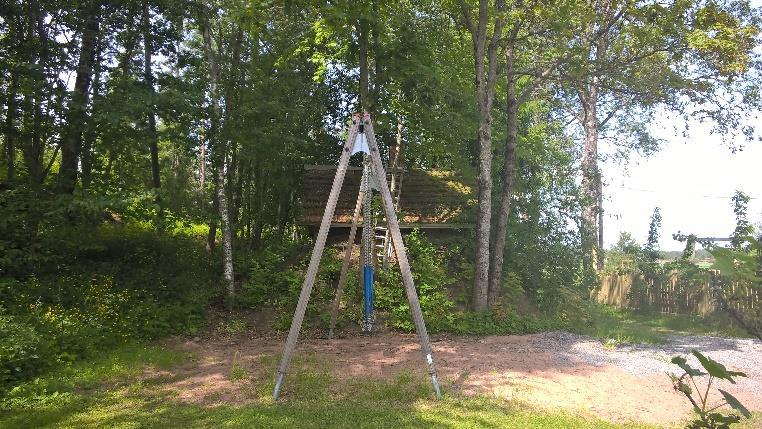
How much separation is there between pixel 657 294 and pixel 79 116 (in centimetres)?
1839

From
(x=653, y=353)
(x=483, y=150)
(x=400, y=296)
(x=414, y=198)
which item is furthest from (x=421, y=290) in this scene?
(x=653, y=353)

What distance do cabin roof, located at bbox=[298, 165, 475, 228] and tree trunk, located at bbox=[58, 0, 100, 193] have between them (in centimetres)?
618

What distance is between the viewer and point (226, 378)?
7.96m

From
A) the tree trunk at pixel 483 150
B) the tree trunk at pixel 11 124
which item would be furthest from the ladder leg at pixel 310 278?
the tree trunk at pixel 11 124

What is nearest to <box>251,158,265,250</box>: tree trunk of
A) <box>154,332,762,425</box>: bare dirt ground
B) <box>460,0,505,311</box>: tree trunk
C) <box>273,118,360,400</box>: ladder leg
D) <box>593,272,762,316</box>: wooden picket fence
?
<box>154,332,762,425</box>: bare dirt ground

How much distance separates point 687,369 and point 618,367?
685 centimetres

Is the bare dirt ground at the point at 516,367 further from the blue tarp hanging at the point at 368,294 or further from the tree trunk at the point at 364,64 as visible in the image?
the tree trunk at the point at 364,64

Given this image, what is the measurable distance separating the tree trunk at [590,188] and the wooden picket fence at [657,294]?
116cm

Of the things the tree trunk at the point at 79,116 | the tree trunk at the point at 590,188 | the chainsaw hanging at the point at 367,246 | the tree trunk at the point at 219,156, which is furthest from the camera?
the tree trunk at the point at 590,188

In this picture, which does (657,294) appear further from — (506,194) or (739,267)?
(739,267)

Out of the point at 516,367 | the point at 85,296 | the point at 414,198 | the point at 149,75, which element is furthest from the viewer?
the point at 414,198

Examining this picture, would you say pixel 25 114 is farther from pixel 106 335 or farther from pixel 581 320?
pixel 581 320

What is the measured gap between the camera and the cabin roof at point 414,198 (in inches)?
615

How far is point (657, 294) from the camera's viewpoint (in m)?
18.3
